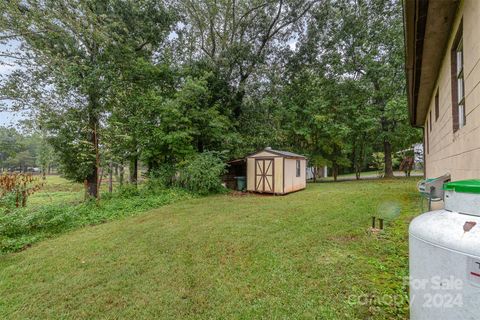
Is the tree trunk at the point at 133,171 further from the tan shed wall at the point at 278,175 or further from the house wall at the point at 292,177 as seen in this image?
the house wall at the point at 292,177

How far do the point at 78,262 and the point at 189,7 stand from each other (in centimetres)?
1297

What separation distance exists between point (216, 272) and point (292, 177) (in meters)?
8.45

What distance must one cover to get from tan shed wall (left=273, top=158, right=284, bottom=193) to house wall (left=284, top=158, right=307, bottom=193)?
288 millimetres

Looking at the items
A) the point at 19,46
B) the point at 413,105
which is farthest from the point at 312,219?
the point at 19,46

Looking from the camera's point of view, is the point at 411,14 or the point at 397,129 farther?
the point at 397,129

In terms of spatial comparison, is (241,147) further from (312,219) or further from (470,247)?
(470,247)

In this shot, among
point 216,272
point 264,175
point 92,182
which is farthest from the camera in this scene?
point 264,175

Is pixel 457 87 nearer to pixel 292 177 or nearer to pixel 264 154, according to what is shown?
pixel 264 154

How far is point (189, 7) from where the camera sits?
12359mm

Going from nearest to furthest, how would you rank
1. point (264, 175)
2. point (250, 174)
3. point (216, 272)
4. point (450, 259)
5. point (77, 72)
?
point (450, 259) → point (216, 272) → point (77, 72) → point (264, 175) → point (250, 174)

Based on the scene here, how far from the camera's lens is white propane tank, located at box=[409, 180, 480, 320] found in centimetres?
88

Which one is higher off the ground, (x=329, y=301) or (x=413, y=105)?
(x=413, y=105)

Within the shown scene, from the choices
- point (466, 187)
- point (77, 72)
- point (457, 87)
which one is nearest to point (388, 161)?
point (457, 87)

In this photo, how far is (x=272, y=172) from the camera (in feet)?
34.2
